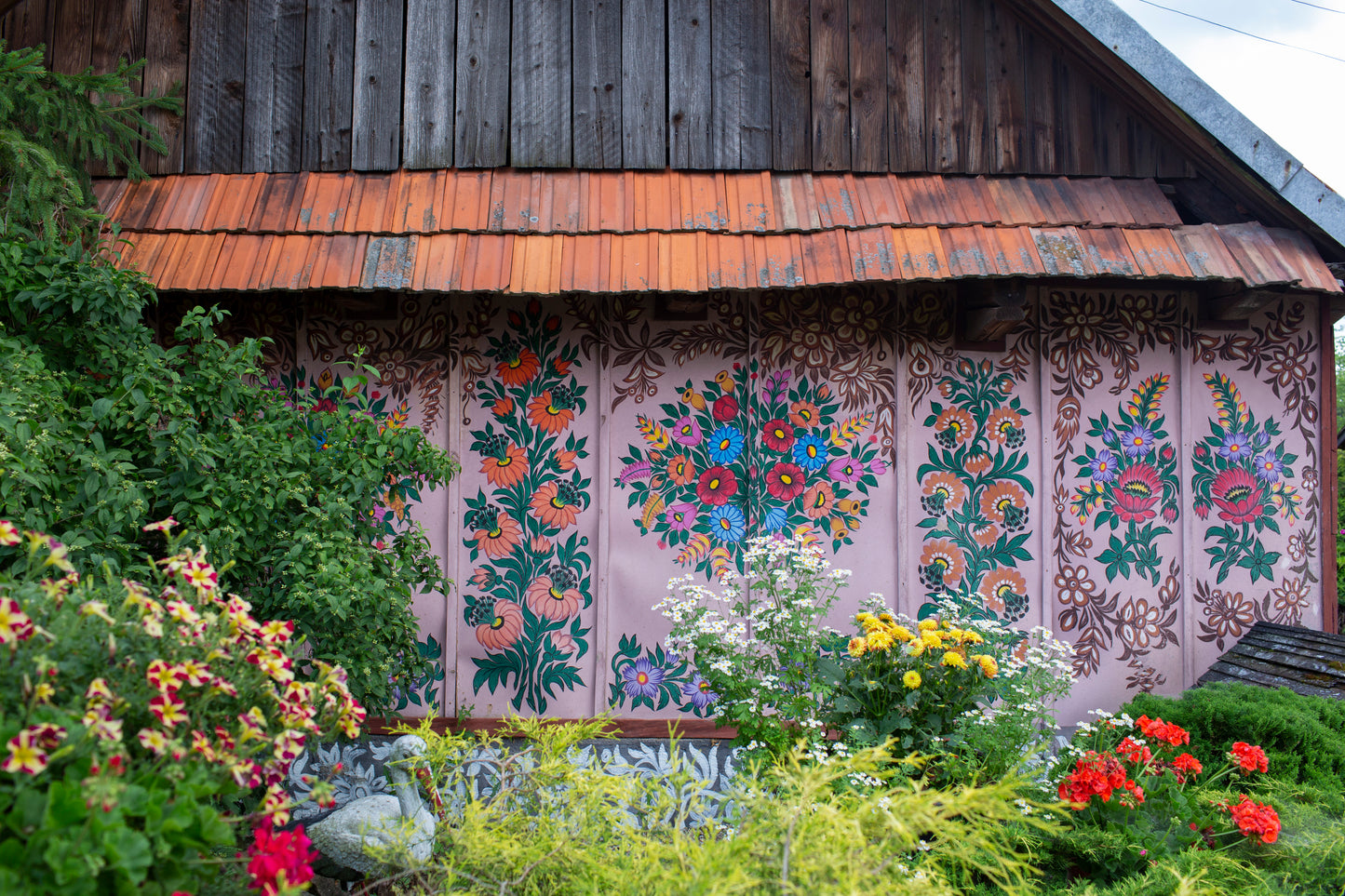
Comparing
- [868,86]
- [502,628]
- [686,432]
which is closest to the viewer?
[502,628]

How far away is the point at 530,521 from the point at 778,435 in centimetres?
137

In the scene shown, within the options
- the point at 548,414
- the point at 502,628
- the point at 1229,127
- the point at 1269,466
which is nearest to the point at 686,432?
the point at 548,414

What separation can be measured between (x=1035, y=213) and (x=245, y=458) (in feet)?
12.4

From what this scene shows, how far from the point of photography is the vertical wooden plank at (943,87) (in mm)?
4164

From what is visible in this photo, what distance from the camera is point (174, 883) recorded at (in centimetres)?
149

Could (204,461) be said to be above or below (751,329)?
below

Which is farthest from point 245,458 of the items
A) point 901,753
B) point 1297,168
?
point 1297,168

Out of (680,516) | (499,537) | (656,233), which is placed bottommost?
(499,537)

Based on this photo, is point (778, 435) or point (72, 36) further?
point (72, 36)

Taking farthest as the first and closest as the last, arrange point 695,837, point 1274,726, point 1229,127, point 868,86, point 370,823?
point 868,86 < point 1229,127 < point 1274,726 < point 370,823 < point 695,837

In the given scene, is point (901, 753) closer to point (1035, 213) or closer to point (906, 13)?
point (1035, 213)

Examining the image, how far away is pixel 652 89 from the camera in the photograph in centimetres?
418

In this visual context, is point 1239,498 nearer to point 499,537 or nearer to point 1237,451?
point 1237,451

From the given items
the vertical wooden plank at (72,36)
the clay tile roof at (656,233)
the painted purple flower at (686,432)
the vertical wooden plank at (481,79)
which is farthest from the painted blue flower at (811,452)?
the vertical wooden plank at (72,36)
